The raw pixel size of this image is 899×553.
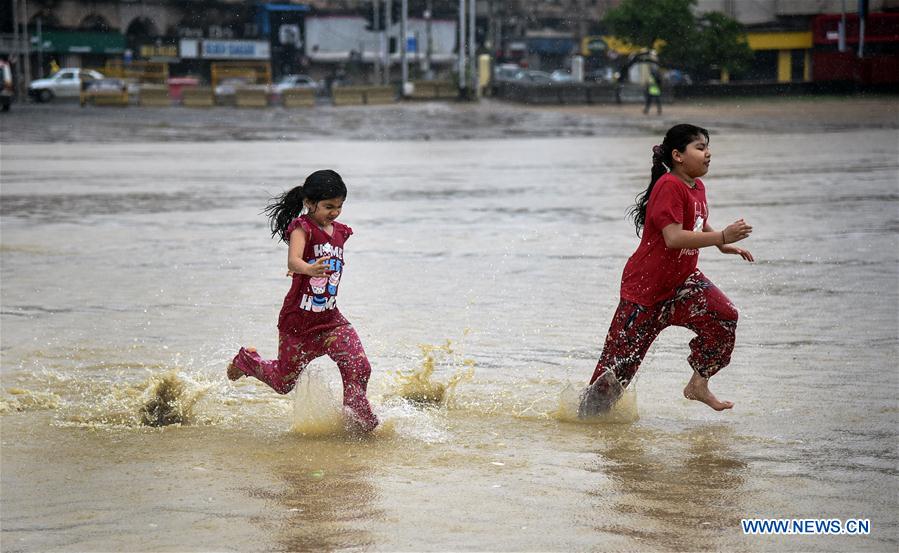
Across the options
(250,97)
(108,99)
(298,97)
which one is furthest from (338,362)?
(108,99)

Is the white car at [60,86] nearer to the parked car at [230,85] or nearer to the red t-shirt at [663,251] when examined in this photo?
the parked car at [230,85]

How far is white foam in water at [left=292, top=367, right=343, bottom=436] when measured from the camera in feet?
19.4

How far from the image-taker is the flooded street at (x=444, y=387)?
465 cm

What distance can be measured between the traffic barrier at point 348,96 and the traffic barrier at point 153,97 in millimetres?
7575

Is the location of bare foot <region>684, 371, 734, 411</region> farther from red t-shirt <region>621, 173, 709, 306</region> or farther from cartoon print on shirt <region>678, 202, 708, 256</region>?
cartoon print on shirt <region>678, 202, 708, 256</region>

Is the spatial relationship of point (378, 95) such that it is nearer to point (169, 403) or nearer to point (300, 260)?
point (169, 403)

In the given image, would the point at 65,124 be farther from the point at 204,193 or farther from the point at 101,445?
the point at 101,445

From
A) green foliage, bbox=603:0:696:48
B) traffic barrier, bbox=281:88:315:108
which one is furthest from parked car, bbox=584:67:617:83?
traffic barrier, bbox=281:88:315:108

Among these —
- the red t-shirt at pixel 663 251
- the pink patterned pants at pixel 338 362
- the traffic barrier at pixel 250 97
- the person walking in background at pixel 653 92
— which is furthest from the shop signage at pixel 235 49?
the red t-shirt at pixel 663 251

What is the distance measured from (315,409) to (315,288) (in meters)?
0.59

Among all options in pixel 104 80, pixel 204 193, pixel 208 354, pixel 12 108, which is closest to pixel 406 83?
pixel 104 80

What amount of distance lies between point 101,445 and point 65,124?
3681 cm

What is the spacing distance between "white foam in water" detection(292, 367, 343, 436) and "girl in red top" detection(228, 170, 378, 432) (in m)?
0.07

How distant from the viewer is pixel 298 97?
198 feet
